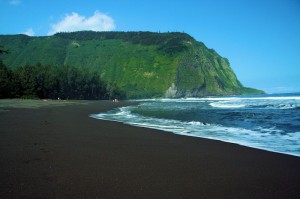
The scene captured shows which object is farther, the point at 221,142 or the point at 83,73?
the point at 83,73

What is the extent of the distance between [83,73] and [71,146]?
273ft

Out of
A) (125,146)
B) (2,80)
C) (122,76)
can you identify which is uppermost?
(122,76)

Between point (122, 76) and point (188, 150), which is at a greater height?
point (122, 76)

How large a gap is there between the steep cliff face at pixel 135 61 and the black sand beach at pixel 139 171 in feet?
411

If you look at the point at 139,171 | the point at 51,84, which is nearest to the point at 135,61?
the point at 51,84

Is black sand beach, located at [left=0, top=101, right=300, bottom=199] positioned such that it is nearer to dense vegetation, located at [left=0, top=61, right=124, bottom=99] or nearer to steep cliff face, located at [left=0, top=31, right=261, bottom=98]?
dense vegetation, located at [left=0, top=61, right=124, bottom=99]

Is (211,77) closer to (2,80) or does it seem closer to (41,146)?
(2,80)

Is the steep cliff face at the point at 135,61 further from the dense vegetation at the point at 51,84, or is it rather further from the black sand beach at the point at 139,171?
the black sand beach at the point at 139,171

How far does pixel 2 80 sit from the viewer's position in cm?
4738

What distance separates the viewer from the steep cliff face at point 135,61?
145 m

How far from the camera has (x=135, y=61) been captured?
16025cm

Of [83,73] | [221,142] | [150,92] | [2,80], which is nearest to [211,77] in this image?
[150,92]

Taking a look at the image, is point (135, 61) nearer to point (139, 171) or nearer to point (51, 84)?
point (51, 84)

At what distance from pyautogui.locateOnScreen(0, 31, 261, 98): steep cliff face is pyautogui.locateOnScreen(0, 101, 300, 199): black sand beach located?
12532 centimetres
